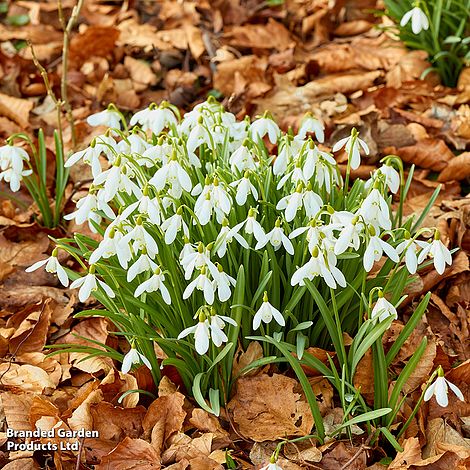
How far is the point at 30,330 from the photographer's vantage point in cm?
247

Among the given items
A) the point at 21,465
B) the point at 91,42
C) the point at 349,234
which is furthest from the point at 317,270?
the point at 91,42

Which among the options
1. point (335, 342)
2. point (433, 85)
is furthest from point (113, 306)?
point (433, 85)

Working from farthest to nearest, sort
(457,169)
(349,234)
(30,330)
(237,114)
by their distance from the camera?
1. (237,114)
2. (457,169)
3. (30,330)
4. (349,234)

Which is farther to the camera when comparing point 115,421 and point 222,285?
point 115,421

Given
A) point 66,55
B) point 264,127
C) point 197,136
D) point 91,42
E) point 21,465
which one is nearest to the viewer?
point 21,465

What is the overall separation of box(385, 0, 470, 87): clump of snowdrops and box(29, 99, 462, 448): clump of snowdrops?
142 centimetres

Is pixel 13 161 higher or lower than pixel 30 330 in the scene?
higher

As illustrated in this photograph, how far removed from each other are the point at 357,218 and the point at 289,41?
8.31ft

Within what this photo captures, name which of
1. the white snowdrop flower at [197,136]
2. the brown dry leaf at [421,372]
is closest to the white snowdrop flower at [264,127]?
the white snowdrop flower at [197,136]

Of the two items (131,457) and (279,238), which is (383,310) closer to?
(279,238)

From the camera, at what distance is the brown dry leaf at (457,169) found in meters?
3.00

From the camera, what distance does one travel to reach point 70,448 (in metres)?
2.04

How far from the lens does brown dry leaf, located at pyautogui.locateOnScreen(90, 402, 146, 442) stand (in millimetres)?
2109

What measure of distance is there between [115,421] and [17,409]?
0.30 meters
